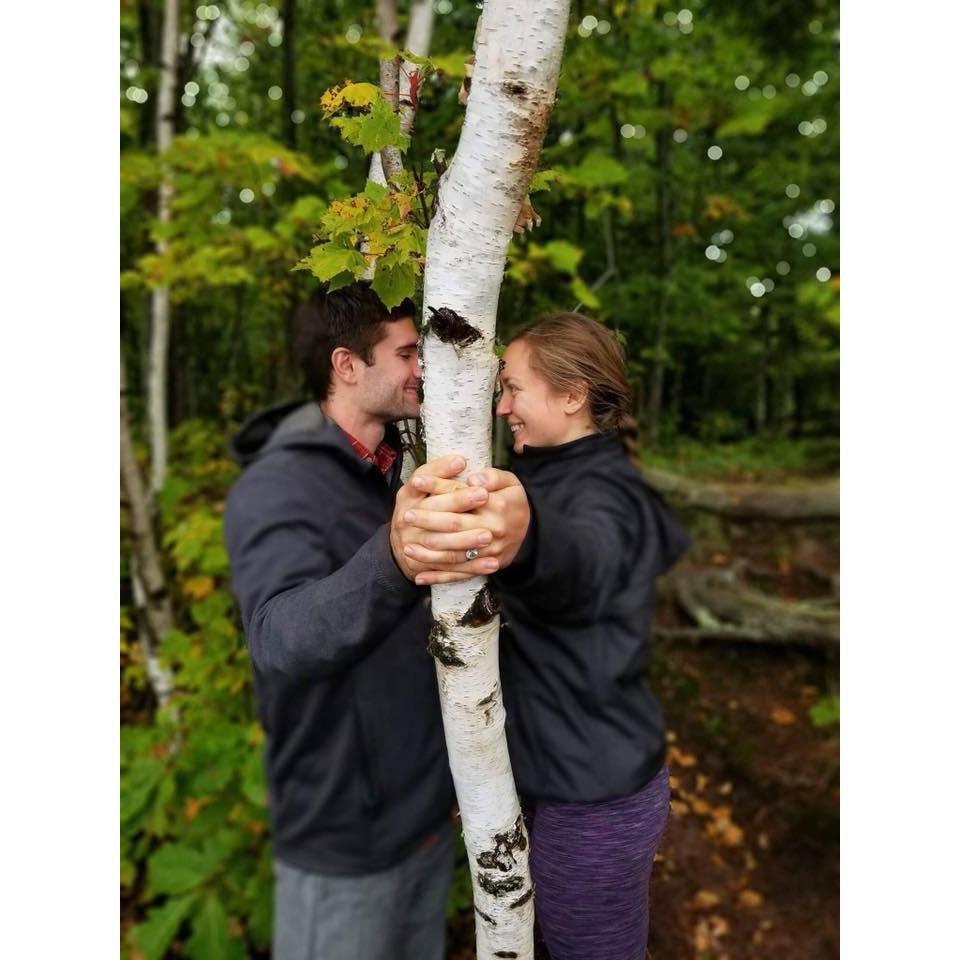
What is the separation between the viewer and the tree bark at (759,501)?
6.02m

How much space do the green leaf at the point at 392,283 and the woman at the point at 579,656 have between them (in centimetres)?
24

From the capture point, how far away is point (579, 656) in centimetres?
137

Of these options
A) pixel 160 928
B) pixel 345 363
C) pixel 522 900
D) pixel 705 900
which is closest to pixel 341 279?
pixel 345 363

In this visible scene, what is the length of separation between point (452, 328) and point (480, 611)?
39cm

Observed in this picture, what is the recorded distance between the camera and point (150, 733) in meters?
3.20

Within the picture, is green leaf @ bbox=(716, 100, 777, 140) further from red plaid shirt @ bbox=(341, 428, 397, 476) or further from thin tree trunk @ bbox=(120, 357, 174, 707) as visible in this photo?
thin tree trunk @ bbox=(120, 357, 174, 707)

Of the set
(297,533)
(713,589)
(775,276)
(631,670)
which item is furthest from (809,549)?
(297,533)

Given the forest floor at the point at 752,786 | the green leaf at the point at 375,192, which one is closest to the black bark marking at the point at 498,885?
the green leaf at the point at 375,192

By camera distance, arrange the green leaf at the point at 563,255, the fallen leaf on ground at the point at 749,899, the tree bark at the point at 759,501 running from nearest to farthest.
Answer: the green leaf at the point at 563,255, the fallen leaf on ground at the point at 749,899, the tree bark at the point at 759,501

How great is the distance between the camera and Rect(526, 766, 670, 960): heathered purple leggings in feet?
3.58

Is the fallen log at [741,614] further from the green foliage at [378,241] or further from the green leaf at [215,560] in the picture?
the green foliage at [378,241]

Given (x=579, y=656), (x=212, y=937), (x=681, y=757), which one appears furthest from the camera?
(x=681, y=757)

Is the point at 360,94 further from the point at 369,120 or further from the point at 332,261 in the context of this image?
the point at 332,261

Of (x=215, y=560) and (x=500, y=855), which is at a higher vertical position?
(x=215, y=560)
